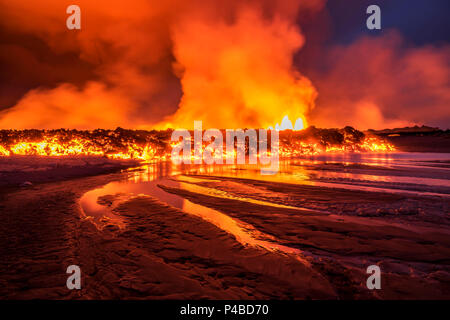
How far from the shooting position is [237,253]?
12.4ft

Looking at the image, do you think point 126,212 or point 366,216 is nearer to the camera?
point 366,216

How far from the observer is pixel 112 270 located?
3201 millimetres

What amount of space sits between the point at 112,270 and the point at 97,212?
368cm

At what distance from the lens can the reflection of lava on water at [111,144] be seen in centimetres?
2755

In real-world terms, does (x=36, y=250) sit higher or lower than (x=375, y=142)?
lower

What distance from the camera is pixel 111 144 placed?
105 feet

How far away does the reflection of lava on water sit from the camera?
27547 mm

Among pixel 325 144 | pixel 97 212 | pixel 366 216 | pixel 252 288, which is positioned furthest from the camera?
pixel 325 144

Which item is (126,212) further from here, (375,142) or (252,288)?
(375,142)
